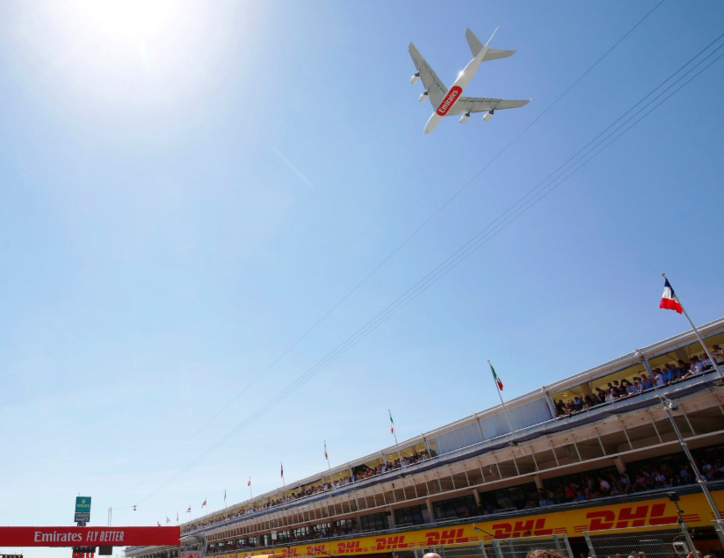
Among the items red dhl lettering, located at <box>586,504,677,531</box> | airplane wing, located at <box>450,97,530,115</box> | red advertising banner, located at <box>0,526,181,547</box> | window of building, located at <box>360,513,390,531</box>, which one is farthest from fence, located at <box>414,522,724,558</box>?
red advertising banner, located at <box>0,526,181,547</box>

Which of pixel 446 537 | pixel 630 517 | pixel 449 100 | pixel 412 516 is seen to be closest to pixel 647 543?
pixel 630 517

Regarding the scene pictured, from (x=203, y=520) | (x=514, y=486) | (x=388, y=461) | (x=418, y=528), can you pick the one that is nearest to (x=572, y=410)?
(x=514, y=486)

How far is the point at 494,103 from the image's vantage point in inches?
1288

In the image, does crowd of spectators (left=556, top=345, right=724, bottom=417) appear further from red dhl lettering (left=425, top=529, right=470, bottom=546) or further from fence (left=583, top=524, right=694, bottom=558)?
red dhl lettering (left=425, top=529, right=470, bottom=546)

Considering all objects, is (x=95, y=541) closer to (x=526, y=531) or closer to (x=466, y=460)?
(x=466, y=460)

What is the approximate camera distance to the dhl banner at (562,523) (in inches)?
687

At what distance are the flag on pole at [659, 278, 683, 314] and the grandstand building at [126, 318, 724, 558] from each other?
7.27 feet

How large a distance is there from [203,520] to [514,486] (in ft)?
228

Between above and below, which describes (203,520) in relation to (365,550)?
above

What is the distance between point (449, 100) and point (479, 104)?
3.88 m

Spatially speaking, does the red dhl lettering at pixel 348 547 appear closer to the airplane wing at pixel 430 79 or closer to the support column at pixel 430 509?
the support column at pixel 430 509

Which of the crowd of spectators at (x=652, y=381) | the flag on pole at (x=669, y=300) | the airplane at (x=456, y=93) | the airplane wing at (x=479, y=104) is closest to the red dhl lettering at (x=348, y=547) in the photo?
the crowd of spectators at (x=652, y=381)

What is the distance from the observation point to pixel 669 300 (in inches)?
750

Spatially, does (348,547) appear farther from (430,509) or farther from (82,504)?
(82,504)
